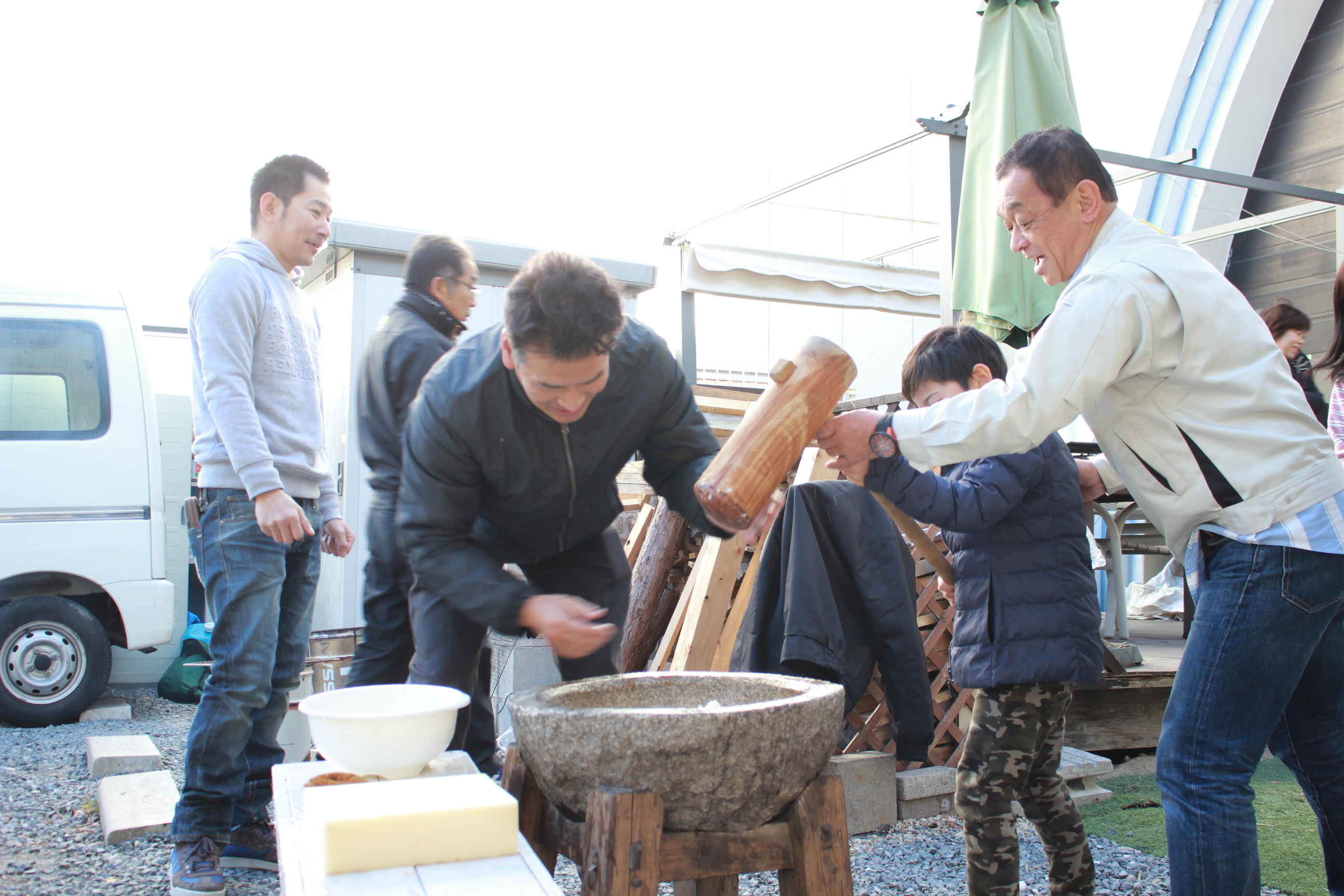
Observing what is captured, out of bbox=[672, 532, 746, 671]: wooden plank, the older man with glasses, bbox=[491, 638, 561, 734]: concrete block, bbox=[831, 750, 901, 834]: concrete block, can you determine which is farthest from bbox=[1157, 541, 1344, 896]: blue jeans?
bbox=[491, 638, 561, 734]: concrete block

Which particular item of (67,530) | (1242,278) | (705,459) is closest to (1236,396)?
(705,459)

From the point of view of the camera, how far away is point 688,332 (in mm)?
6953

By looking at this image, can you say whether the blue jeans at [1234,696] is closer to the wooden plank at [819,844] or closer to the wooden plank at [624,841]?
the wooden plank at [819,844]

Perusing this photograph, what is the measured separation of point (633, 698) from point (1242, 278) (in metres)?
7.65

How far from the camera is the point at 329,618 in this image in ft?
21.8

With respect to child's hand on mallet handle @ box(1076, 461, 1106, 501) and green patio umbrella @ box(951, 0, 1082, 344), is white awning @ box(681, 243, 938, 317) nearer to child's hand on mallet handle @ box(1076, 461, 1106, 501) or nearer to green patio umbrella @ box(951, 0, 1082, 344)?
green patio umbrella @ box(951, 0, 1082, 344)

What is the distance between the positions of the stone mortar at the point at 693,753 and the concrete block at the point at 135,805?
2254mm

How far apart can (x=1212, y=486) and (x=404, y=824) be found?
1.44 m

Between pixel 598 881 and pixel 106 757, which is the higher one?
pixel 598 881

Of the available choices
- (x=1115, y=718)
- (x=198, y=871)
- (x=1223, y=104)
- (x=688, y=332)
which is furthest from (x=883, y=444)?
(x=1223, y=104)

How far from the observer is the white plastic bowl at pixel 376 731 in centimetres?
138

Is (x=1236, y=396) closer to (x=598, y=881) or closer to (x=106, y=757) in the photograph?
(x=598, y=881)

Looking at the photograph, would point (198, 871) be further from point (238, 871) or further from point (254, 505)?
point (254, 505)

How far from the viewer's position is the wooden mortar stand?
4.24 ft
